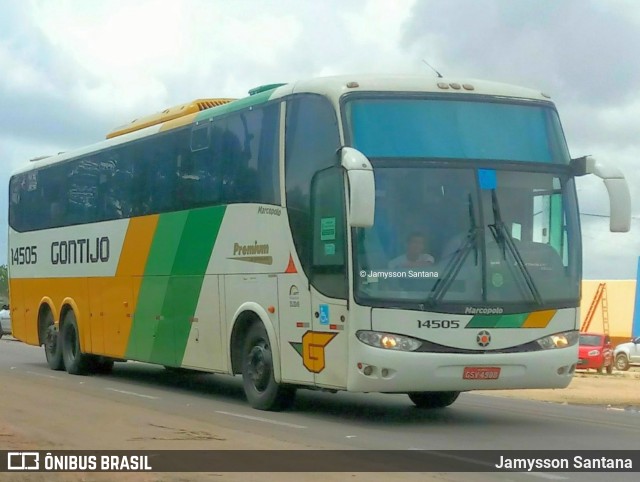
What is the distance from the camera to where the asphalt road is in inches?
480

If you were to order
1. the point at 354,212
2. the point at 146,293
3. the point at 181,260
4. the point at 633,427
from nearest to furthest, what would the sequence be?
the point at 354,212
the point at 633,427
the point at 181,260
the point at 146,293

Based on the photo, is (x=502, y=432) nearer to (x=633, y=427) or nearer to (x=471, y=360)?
(x=471, y=360)

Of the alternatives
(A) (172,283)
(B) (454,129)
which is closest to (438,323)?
(B) (454,129)

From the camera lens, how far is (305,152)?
46.1 feet

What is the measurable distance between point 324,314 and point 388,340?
97 centimetres

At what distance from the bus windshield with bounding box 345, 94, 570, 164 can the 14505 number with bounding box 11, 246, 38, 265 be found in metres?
11.8

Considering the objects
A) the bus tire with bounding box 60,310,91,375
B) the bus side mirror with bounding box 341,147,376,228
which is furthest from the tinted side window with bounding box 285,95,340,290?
the bus tire with bounding box 60,310,91,375

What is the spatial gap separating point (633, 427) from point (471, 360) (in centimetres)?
268

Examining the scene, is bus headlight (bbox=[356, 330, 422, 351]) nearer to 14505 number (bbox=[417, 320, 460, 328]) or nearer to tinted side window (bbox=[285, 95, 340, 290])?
14505 number (bbox=[417, 320, 460, 328])

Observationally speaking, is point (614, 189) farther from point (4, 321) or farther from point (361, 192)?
point (4, 321)

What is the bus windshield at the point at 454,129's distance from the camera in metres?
13.3

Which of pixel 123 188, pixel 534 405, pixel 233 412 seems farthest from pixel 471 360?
pixel 123 188

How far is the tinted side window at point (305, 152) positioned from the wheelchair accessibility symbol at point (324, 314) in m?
0.49

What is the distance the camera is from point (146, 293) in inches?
731
